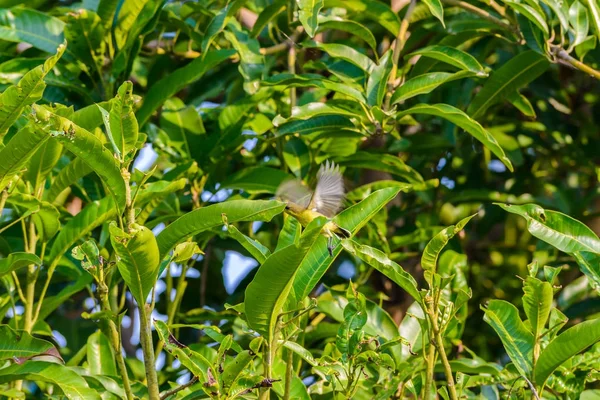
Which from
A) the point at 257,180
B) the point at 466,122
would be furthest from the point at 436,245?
the point at 257,180

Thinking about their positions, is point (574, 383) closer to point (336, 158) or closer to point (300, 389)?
point (300, 389)

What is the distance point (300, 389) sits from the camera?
4.66 ft

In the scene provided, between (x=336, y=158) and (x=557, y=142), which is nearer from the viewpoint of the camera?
(x=336, y=158)

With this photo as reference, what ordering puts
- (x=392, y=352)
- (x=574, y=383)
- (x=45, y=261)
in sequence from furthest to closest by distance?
(x=45, y=261), (x=392, y=352), (x=574, y=383)

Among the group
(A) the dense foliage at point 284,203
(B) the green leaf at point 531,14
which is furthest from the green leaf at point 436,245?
(B) the green leaf at point 531,14

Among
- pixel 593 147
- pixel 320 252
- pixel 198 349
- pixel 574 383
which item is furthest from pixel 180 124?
pixel 593 147

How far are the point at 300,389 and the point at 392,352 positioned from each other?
0.79 feet

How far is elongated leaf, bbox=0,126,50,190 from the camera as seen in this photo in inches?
47.5

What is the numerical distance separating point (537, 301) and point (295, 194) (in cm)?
51

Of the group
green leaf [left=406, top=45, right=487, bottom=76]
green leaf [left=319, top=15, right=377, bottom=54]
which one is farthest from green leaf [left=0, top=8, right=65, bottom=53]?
green leaf [left=406, top=45, right=487, bottom=76]

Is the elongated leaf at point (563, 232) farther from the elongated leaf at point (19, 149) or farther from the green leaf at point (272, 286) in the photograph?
the elongated leaf at point (19, 149)

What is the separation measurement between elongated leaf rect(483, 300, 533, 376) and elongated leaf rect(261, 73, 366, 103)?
1.89 ft

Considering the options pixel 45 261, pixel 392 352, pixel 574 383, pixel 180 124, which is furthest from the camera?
pixel 180 124

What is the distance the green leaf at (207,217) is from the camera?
1.17m
